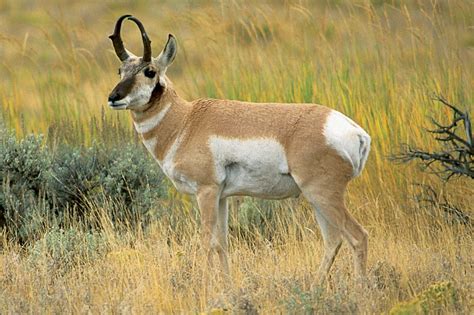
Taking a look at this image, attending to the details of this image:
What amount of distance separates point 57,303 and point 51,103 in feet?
16.6

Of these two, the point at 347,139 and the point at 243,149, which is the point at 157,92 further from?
the point at 347,139

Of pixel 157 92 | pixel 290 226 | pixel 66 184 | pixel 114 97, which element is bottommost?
pixel 290 226

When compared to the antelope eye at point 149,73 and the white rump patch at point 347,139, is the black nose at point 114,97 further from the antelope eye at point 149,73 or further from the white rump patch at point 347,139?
the white rump patch at point 347,139

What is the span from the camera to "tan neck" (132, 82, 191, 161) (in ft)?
22.8

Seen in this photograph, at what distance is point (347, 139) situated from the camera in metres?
6.37

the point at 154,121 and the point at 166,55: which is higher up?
the point at 166,55

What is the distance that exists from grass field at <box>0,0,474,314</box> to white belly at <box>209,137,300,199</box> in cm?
50

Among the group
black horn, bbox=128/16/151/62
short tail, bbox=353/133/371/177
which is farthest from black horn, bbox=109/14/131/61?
short tail, bbox=353/133/371/177

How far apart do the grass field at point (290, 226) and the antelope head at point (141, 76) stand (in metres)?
1.02

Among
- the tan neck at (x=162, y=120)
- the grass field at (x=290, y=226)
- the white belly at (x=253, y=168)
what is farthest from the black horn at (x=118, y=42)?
the grass field at (x=290, y=226)

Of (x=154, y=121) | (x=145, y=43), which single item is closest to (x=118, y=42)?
(x=145, y=43)

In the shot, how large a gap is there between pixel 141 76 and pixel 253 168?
3.27 ft

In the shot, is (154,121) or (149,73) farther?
(154,121)

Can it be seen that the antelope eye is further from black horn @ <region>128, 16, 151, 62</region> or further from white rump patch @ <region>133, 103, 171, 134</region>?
white rump patch @ <region>133, 103, 171, 134</region>
